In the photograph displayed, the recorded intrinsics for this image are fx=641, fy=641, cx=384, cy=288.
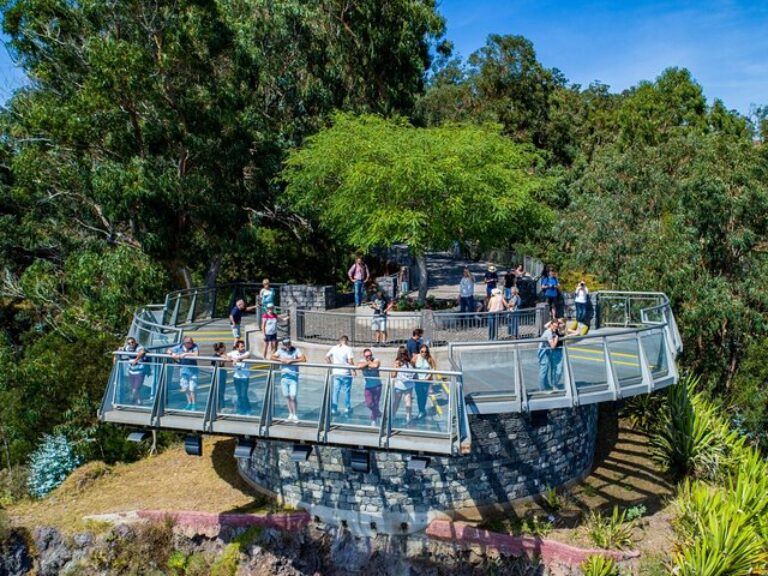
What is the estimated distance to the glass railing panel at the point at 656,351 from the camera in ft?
44.8

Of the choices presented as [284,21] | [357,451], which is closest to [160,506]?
[357,451]

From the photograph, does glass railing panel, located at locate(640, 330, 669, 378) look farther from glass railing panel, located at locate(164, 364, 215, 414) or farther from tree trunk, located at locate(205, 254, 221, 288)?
tree trunk, located at locate(205, 254, 221, 288)

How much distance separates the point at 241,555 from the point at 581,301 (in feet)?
36.4

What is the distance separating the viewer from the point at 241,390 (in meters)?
12.3

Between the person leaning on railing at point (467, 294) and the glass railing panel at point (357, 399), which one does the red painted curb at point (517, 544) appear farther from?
the person leaning on railing at point (467, 294)

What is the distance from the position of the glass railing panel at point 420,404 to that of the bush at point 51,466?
1402cm

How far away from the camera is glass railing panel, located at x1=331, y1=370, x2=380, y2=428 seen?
1155 cm

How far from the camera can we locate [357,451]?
40.7 feet

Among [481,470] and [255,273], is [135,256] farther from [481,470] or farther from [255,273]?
[481,470]

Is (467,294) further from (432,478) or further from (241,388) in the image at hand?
(241,388)

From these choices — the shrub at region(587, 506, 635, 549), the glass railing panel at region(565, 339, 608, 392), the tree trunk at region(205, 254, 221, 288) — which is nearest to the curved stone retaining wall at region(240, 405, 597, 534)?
the glass railing panel at region(565, 339, 608, 392)

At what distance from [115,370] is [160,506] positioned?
20.9 ft

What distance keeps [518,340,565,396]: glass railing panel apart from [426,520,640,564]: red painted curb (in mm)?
3979

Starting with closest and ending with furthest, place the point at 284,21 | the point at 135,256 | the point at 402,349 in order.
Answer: the point at 402,349, the point at 135,256, the point at 284,21
